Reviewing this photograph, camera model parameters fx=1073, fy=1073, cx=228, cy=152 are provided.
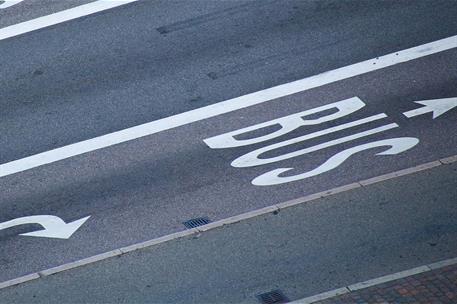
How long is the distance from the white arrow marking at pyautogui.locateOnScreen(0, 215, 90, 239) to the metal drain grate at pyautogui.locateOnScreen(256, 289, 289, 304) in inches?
115

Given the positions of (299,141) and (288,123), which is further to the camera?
(288,123)

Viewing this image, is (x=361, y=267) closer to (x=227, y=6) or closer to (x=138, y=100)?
(x=138, y=100)

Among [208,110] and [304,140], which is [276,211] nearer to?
[304,140]

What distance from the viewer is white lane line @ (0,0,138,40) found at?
18.7m

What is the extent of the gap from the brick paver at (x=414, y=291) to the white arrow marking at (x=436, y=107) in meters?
3.67

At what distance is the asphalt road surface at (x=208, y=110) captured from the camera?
1423 centimetres

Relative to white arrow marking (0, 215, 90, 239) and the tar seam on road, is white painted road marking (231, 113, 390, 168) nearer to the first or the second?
the tar seam on road

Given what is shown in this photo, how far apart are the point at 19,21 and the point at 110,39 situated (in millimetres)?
1927

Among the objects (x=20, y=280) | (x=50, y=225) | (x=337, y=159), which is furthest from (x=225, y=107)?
(x=20, y=280)

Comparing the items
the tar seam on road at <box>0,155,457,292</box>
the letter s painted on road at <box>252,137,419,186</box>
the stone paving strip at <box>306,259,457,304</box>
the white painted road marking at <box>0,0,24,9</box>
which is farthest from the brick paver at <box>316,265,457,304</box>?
the white painted road marking at <box>0,0,24,9</box>

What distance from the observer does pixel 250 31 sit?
17938 mm

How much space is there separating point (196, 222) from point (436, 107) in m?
4.14

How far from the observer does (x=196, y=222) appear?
1388 cm

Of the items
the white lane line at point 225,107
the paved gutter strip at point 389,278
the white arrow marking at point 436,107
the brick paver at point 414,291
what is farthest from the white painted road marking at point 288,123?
the brick paver at point 414,291
